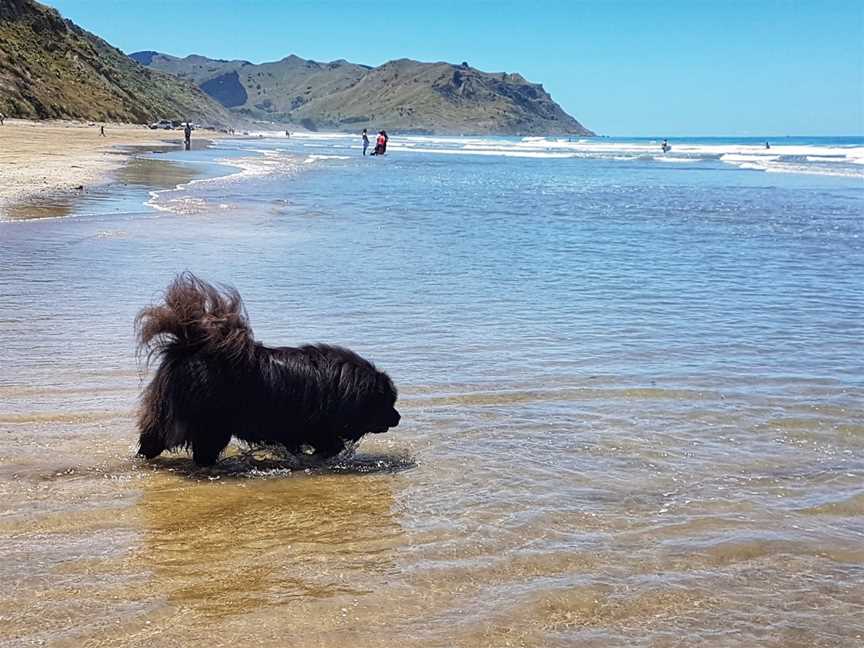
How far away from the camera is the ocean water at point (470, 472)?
317 cm

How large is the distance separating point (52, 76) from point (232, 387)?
2733 inches

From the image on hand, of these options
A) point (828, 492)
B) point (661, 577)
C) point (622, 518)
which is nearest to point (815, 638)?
point (661, 577)

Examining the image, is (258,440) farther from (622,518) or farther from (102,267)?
(102,267)

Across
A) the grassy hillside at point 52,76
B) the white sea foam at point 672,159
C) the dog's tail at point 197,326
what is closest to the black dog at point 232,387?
the dog's tail at point 197,326

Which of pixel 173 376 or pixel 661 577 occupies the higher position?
pixel 173 376

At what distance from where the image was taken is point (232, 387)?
14.9ft

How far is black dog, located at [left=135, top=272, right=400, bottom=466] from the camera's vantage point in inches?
176

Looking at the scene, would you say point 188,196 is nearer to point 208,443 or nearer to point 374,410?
point 374,410

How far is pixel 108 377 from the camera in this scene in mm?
6098

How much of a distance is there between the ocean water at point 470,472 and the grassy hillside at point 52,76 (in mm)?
50979

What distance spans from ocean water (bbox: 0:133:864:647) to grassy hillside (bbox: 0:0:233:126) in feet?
167

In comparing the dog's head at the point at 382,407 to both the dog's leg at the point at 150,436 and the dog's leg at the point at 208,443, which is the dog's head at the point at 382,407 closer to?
the dog's leg at the point at 208,443

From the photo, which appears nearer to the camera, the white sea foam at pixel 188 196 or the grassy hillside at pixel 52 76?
the white sea foam at pixel 188 196

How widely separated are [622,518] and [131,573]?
213cm
